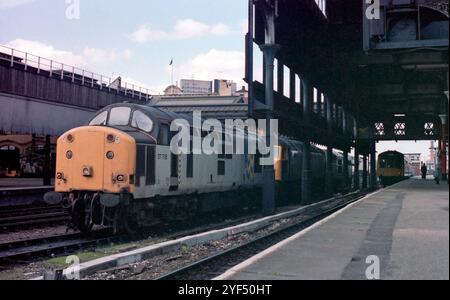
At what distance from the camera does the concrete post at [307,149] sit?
25.7 metres

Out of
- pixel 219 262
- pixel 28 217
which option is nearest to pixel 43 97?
pixel 28 217

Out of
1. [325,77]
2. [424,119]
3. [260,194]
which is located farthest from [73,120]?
[424,119]

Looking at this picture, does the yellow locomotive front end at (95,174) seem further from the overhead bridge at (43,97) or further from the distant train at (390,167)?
the distant train at (390,167)

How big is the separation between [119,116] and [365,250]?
786cm

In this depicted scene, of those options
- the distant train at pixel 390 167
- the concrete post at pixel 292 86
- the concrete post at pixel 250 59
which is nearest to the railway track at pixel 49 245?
the concrete post at pixel 250 59

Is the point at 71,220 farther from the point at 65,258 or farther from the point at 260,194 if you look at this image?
the point at 260,194

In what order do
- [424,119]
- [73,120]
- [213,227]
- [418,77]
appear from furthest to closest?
1. [424,119]
2. [418,77]
3. [73,120]
4. [213,227]

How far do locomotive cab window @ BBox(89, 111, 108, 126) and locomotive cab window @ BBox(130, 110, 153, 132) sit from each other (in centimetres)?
91

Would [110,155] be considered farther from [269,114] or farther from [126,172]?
[269,114]

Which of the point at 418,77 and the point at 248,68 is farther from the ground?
the point at 418,77

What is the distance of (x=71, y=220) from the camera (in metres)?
13.2

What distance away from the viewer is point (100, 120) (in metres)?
13.8

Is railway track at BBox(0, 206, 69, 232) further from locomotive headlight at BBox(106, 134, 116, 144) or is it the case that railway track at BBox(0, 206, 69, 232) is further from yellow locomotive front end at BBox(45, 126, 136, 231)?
locomotive headlight at BBox(106, 134, 116, 144)

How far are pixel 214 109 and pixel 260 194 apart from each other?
583 centimetres
